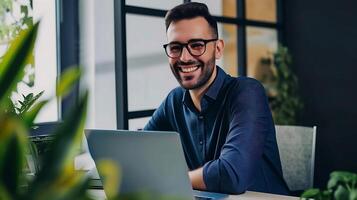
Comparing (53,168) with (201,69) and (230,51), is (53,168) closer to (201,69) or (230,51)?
(201,69)

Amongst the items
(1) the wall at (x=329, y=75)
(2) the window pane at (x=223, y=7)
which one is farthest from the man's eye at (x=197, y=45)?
(1) the wall at (x=329, y=75)

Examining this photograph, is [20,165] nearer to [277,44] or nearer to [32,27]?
[32,27]

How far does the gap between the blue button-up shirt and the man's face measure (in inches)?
2.4

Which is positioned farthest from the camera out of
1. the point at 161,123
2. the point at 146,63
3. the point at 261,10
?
the point at 261,10

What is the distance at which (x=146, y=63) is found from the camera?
2.95 metres

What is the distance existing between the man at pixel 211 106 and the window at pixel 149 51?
2.61 feet

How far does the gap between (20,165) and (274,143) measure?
1.54 meters

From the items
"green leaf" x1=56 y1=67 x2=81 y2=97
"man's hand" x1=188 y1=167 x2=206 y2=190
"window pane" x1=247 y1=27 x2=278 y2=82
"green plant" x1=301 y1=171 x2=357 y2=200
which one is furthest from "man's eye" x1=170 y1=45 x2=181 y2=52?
"window pane" x1=247 y1=27 x2=278 y2=82

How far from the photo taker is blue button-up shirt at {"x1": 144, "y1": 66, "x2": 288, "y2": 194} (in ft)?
5.20

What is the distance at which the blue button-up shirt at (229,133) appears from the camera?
1585mm

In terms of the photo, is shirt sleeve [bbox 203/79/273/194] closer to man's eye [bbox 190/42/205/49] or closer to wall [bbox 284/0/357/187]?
man's eye [bbox 190/42/205/49]

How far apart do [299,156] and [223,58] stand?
170 cm

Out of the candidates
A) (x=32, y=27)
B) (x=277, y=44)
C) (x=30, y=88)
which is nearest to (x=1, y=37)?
(x=30, y=88)

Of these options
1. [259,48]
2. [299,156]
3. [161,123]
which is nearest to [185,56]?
[161,123]
